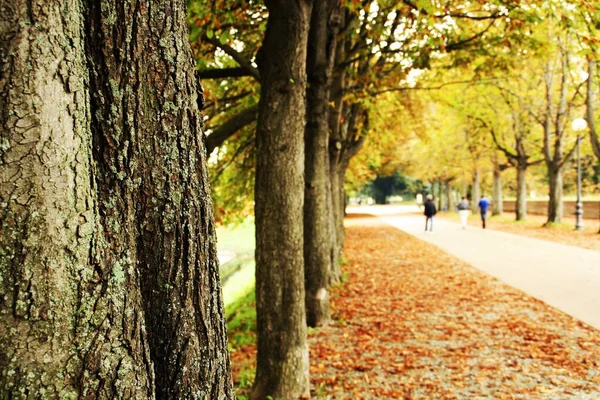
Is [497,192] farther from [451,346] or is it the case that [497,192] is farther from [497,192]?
[451,346]

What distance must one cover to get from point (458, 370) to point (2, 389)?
17.8 feet

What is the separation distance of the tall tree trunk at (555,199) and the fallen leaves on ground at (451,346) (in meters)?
14.2

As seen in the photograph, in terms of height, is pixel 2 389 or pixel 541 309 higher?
pixel 2 389

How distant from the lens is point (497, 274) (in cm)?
1148

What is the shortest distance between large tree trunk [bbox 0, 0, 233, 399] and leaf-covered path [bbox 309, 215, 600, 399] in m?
3.93

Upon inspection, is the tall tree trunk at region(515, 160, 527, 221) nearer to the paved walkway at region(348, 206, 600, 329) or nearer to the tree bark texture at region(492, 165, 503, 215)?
the tree bark texture at region(492, 165, 503, 215)

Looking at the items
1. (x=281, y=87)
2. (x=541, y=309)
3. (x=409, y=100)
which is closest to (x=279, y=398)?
(x=281, y=87)

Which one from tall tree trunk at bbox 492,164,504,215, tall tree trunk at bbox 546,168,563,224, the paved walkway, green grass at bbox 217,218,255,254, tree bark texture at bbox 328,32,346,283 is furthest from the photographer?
tall tree trunk at bbox 492,164,504,215

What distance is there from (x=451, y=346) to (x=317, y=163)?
11.8 ft

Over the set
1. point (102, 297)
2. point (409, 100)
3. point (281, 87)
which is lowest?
point (102, 297)

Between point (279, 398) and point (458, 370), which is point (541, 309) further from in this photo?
point (279, 398)

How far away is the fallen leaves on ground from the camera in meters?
5.27

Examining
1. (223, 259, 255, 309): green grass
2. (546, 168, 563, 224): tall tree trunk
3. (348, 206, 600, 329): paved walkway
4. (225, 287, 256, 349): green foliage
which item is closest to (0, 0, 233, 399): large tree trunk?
(225, 287, 256, 349): green foliage

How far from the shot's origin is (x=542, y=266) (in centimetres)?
1181
